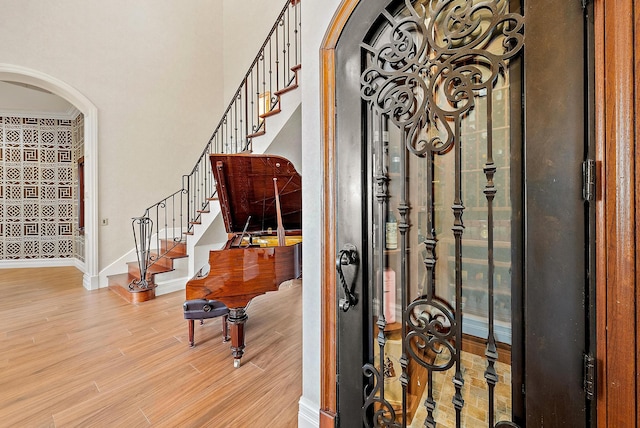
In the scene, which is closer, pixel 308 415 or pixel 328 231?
pixel 328 231

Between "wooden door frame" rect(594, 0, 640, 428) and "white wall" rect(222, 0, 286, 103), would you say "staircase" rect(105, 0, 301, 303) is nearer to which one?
"white wall" rect(222, 0, 286, 103)

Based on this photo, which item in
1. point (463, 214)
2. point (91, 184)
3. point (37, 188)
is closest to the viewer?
point (463, 214)

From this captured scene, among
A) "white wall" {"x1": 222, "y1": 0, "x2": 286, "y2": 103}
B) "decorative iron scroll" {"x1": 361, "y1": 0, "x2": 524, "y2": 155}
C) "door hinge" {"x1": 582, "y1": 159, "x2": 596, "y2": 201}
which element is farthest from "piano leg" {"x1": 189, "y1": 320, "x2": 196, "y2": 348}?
"white wall" {"x1": 222, "y1": 0, "x2": 286, "y2": 103}

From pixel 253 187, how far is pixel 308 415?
1.90m

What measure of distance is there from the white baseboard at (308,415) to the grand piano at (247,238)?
0.95 m

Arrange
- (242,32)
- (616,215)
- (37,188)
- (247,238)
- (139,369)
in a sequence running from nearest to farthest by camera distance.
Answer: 1. (616,215)
2. (139,369)
3. (247,238)
4. (37,188)
5. (242,32)

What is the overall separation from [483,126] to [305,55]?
3.27ft

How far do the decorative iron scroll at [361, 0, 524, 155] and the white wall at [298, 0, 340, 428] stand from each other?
329 millimetres

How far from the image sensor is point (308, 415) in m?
1.49

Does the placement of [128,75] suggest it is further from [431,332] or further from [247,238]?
[431,332]

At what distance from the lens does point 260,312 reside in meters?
3.59

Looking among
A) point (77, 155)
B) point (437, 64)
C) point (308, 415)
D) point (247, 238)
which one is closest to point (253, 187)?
point (247, 238)

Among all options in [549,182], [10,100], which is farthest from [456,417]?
[10,100]

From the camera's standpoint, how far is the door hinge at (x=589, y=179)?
762mm
